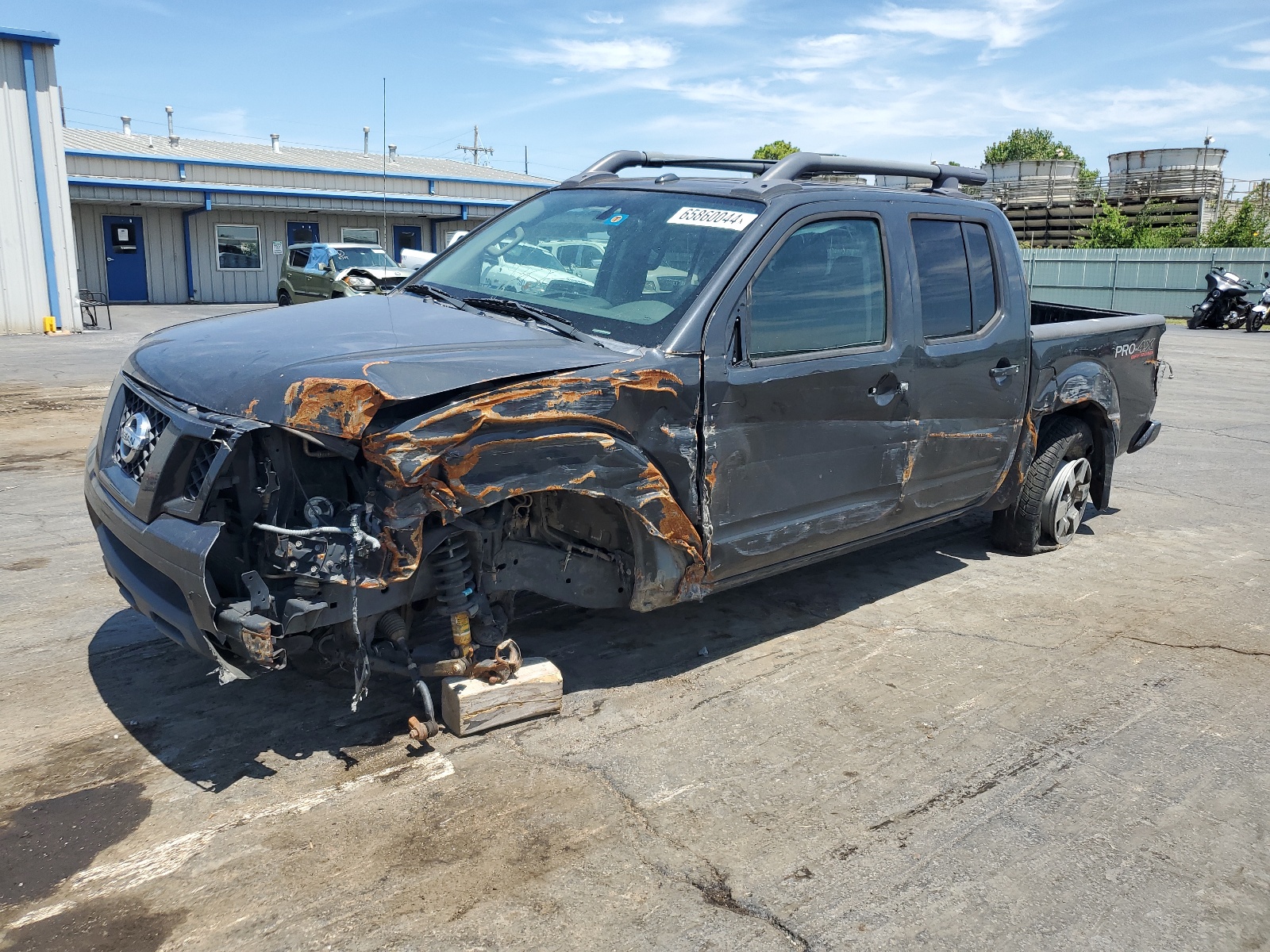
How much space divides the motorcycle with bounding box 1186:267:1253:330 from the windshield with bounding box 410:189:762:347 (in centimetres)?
2457

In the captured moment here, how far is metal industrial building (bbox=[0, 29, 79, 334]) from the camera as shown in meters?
17.9

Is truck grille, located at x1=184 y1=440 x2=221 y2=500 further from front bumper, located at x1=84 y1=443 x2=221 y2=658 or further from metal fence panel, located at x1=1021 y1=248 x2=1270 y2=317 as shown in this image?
metal fence panel, located at x1=1021 y1=248 x2=1270 y2=317

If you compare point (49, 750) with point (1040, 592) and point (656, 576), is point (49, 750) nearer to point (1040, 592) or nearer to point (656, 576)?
point (656, 576)

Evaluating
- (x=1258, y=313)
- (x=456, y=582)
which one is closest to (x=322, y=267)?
(x=456, y=582)

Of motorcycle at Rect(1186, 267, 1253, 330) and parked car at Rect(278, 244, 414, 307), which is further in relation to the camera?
motorcycle at Rect(1186, 267, 1253, 330)

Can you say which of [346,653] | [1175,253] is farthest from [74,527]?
[1175,253]

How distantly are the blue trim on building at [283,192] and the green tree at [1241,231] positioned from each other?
80.3 ft

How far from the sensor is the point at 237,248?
101 ft

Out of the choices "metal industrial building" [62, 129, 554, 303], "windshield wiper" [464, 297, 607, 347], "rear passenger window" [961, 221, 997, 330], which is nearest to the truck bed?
"rear passenger window" [961, 221, 997, 330]

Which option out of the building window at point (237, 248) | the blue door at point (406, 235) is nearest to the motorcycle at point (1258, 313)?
the blue door at point (406, 235)

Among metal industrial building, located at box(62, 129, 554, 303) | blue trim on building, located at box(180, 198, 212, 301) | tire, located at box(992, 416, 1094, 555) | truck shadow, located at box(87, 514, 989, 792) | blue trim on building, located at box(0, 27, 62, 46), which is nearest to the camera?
truck shadow, located at box(87, 514, 989, 792)

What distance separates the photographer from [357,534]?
2.98 metres

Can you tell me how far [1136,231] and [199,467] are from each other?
42.3 metres

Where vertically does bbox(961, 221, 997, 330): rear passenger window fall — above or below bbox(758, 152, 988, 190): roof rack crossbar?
below
